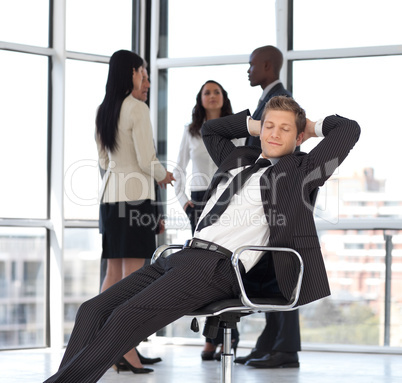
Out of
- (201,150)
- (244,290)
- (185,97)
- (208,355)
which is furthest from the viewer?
(185,97)

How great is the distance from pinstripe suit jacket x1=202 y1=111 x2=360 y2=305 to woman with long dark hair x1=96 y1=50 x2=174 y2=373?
4.44 ft

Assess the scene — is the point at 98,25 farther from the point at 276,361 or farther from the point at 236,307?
the point at 236,307

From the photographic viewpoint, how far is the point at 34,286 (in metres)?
4.73

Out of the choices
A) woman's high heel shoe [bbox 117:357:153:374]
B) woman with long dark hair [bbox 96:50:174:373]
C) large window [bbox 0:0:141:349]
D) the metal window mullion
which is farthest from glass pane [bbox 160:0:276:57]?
woman's high heel shoe [bbox 117:357:153:374]

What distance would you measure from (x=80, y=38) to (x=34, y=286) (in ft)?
5.82

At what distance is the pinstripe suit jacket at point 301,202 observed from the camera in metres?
2.27

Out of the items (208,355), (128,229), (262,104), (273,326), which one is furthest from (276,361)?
(262,104)

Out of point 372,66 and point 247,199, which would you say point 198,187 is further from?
point 247,199

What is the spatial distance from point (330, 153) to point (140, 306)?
0.81m

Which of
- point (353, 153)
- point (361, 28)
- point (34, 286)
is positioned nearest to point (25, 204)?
point (34, 286)

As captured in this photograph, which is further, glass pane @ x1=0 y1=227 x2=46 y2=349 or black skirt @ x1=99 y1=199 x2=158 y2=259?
glass pane @ x1=0 y1=227 x2=46 y2=349

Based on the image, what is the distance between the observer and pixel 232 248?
2.31m

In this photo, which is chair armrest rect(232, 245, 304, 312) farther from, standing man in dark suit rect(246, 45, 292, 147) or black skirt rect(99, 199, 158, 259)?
standing man in dark suit rect(246, 45, 292, 147)

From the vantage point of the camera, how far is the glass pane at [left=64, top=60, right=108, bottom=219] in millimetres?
4863
